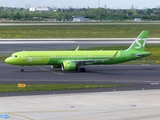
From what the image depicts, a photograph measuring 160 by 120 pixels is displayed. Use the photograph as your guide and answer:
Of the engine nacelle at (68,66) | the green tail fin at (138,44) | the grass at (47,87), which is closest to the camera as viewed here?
the grass at (47,87)

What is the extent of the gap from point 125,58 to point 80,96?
25.1 m

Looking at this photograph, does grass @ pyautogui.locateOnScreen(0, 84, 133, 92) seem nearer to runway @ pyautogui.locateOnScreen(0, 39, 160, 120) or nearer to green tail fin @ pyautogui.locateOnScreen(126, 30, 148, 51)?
runway @ pyautogui.locateOnScreen(0, 39, 160, 120)

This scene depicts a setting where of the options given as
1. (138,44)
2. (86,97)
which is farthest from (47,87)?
(138,44)

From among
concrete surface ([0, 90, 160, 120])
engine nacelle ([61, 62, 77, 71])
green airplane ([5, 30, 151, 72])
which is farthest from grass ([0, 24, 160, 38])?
concrete surface ([0, 90, 160, 120])

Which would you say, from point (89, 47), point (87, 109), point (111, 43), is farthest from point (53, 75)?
point (111, 43)

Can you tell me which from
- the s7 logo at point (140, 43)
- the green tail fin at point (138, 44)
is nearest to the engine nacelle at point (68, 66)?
the green tail fin at point (138, 44)

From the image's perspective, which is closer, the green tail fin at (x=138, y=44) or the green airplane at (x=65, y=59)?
the green airplane at (x=65, y=59)

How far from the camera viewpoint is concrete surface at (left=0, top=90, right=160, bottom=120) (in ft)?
131

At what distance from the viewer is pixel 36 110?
42.4 m

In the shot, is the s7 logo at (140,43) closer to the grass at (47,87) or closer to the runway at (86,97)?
the runway at (86,97)

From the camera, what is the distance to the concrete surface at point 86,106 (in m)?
40.0

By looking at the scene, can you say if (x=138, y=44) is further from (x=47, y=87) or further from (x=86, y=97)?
(x=86, y=97)

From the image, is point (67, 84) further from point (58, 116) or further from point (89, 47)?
point (89, 47)

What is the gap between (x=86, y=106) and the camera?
146ft
